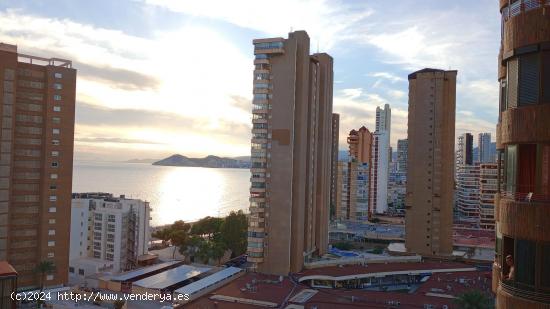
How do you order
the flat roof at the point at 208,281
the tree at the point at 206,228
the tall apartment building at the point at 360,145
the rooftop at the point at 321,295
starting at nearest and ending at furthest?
the rooftop at the point at 321,295 → the flat roof at the point at 208,281 → the tree at the point at 206,228 → the tall apartment building at the point at 360,145

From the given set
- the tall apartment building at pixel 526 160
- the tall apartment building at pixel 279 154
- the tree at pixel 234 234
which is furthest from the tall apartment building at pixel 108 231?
the tall apartment building at pixel 526 160

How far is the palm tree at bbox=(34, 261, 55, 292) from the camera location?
53469 mm

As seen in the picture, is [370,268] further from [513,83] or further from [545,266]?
[513,83]

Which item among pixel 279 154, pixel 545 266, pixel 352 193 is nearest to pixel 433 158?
pixel 279 154

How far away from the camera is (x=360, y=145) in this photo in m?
150

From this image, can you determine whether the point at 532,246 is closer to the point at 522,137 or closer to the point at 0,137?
the point at 522,137

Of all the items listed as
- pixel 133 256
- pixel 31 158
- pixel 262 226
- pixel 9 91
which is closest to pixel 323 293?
pixel 262 226

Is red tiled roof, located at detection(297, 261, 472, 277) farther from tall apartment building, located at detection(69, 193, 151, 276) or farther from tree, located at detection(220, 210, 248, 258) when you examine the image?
tall apartment building, located at detection(69, 193, 151, 276)

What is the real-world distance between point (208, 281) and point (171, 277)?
6035mm

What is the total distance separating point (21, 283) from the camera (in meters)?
54.2

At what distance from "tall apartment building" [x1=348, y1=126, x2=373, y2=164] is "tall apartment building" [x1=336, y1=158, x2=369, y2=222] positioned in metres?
13.8

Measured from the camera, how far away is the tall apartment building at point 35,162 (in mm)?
53188

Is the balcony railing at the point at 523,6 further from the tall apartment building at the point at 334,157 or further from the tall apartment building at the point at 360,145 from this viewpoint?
the tall apartment building at the point at 360,145

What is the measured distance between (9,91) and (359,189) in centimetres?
10041
